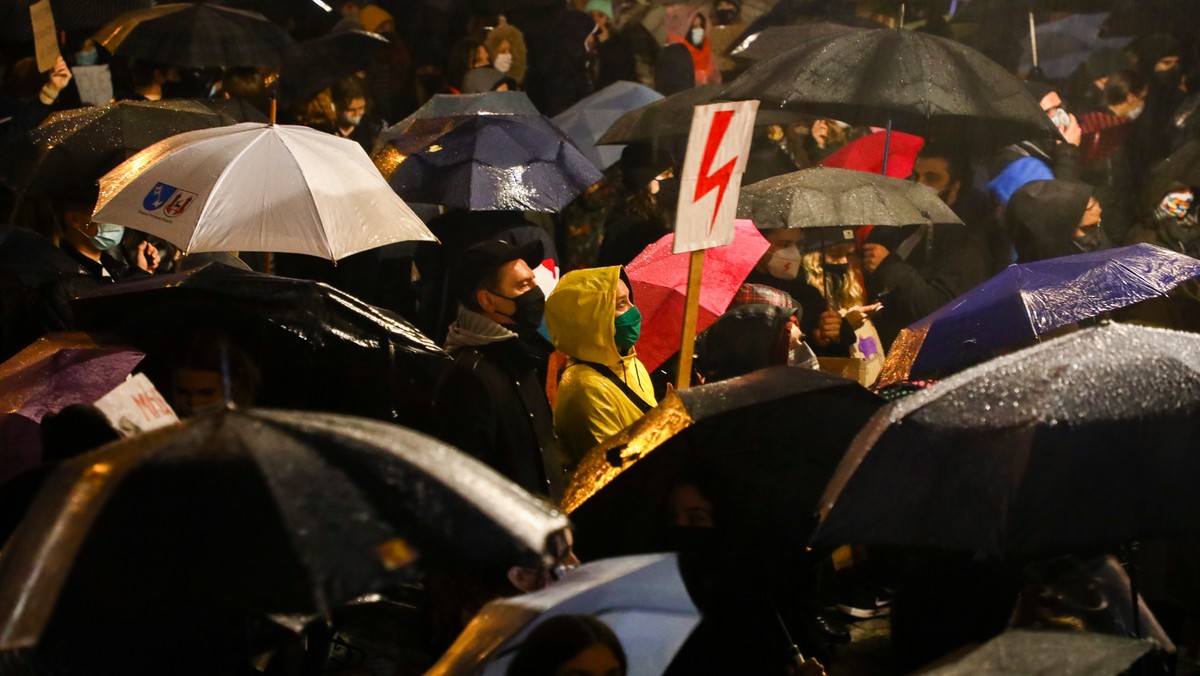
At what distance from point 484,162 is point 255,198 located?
253 centimetres

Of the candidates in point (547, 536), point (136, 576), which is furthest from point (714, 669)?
point (136, 576)

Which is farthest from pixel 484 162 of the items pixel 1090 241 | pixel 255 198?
pixel 1090 241

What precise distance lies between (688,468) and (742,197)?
11.2ft

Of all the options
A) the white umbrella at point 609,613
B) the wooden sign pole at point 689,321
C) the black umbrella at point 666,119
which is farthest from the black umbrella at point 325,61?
the white umbrella at point 609,613

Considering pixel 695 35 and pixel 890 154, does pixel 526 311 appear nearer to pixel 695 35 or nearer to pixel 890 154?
pixel 890 154

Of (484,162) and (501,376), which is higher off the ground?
(501,376)

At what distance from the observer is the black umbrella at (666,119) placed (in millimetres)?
10453

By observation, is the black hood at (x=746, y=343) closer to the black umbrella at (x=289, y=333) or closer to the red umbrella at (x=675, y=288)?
the red umbrella at (x=675, y=288)

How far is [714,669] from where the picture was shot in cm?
536

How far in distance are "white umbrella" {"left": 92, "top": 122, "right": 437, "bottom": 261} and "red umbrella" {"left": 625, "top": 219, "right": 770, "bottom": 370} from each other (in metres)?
1.22

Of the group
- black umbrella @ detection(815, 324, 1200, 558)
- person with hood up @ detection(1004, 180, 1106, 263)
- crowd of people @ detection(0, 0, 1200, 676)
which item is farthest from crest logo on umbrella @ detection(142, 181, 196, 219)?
person with hood up @ detection(1004, 180, 1106, 263)

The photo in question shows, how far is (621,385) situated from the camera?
6.51 metres

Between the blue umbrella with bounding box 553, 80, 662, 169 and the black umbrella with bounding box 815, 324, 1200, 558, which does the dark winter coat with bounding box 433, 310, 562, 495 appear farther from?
the blue umbrella with bounding box 553, 80, 662, 169

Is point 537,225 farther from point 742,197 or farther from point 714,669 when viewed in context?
point 714,669
